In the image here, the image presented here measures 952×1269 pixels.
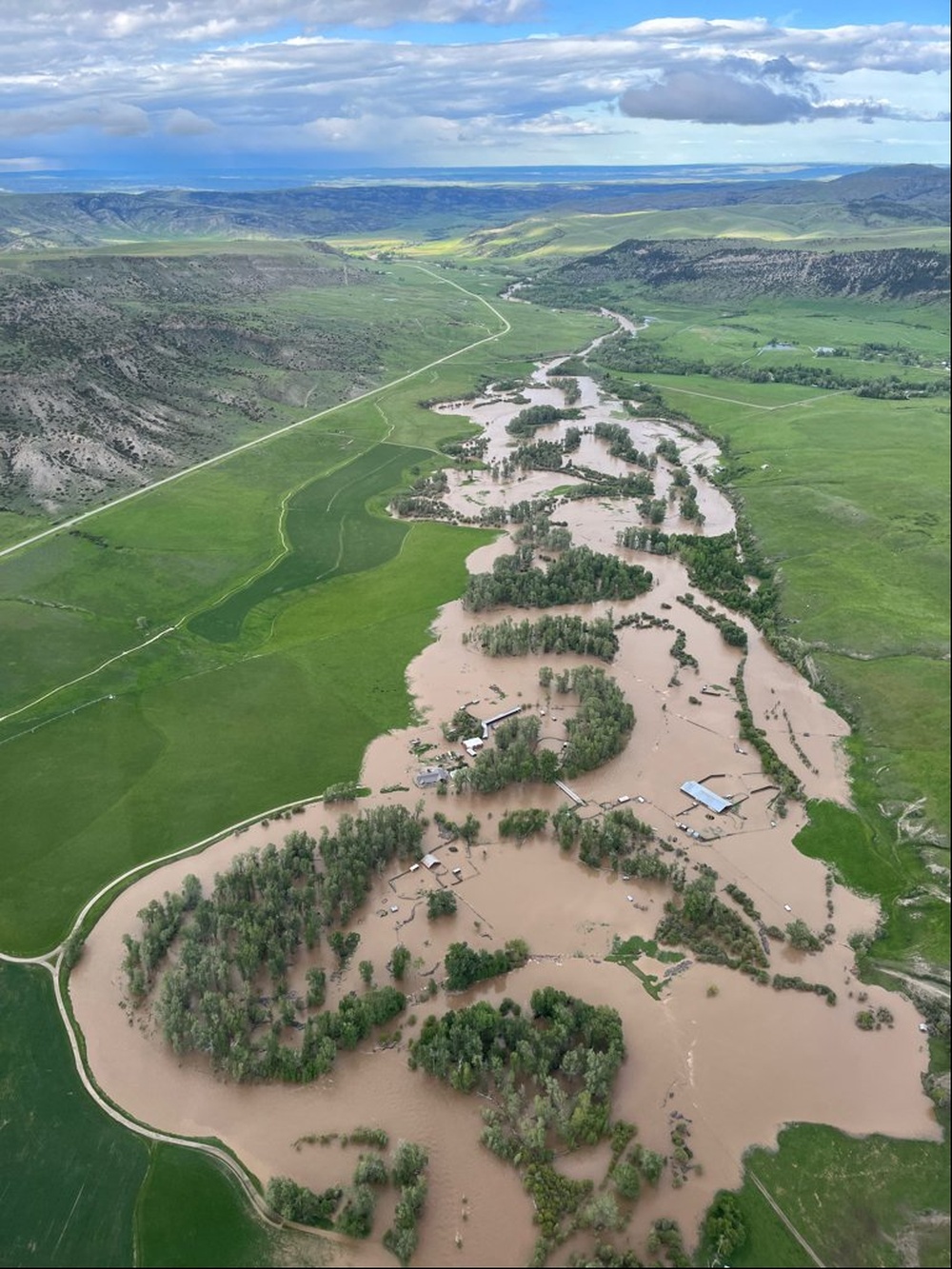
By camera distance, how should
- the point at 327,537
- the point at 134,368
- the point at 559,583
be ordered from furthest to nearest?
the point at 134,368, the point at 327,537, the point at 559,583

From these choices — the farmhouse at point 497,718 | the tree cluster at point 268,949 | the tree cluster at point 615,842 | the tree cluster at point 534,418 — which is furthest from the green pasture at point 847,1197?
the tree cluster at point 534,418

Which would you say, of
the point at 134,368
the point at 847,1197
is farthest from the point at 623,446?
the point at 847,1197

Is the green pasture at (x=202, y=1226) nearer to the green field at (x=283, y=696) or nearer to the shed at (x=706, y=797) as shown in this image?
the green field at (x=283, y=696)

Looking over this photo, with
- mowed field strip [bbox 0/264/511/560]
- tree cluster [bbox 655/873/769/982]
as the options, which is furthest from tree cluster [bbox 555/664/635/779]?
mowed field strip [bbox 0/264/511/560]

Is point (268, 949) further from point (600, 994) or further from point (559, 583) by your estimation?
point (559, 583)

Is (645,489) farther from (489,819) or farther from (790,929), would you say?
(790,929)

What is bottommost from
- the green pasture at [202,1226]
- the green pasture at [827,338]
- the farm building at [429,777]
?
the green pasture at [202,1226]
